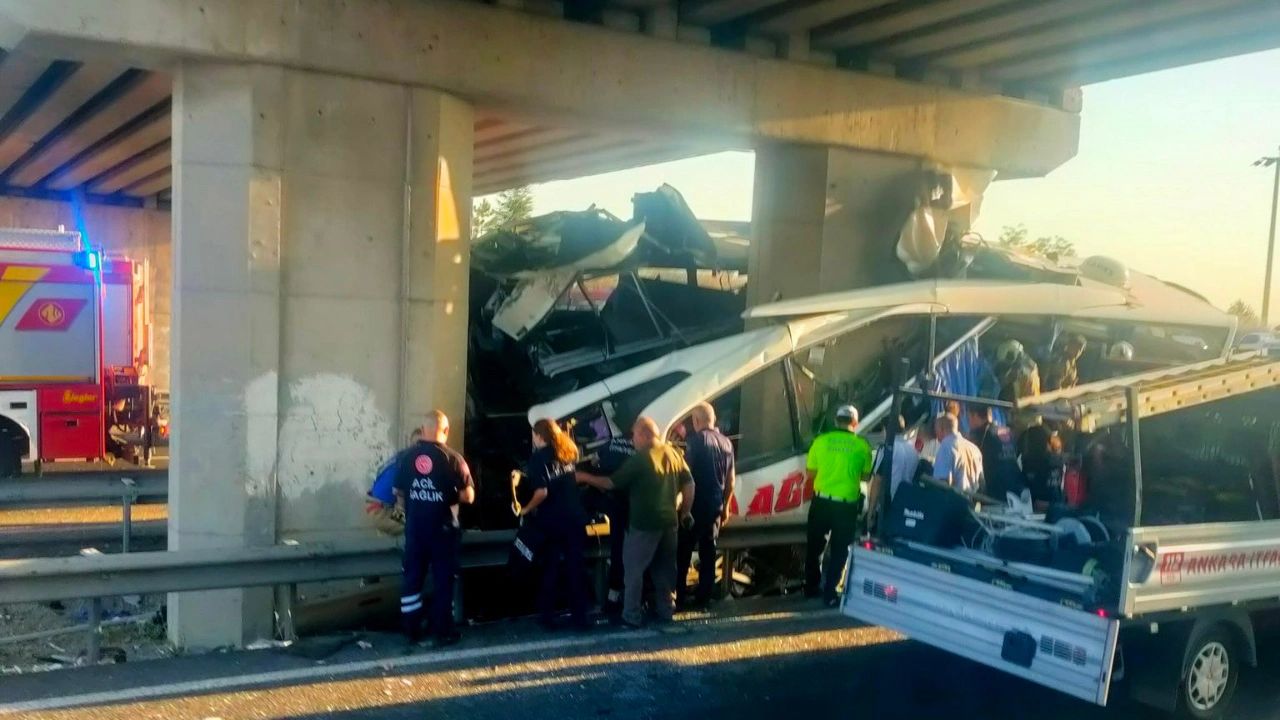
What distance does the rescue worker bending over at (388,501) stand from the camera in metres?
7.27

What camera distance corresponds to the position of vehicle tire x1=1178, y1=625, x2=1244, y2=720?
603 cm

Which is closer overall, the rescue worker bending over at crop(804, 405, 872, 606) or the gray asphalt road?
the gray asphalt road

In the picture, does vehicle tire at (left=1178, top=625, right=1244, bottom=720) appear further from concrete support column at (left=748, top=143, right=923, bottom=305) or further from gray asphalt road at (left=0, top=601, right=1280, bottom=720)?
concrete support column at (left=748, top=143, right=923, bottom=305)

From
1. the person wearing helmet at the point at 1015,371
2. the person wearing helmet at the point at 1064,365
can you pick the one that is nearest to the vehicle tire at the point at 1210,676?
the person wearing helmet at the point at 1015,371

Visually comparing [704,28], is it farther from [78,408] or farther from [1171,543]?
[78,408]

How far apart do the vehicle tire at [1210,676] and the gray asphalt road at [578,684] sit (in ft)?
0.88

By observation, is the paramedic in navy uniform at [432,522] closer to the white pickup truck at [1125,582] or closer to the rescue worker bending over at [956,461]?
the white pickup truck at [1125,582]

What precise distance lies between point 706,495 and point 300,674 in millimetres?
3194

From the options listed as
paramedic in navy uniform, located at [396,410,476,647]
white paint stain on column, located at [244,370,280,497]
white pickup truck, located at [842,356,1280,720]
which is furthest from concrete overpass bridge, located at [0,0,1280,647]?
white pickup truck, located at [842,356,1280,720]

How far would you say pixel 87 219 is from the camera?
2306cm

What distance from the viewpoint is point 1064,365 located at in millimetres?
10508

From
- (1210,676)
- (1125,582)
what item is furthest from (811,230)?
(1125,582)

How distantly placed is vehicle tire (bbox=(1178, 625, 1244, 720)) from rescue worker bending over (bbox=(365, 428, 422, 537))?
16.0ft

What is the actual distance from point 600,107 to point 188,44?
3379 mm
